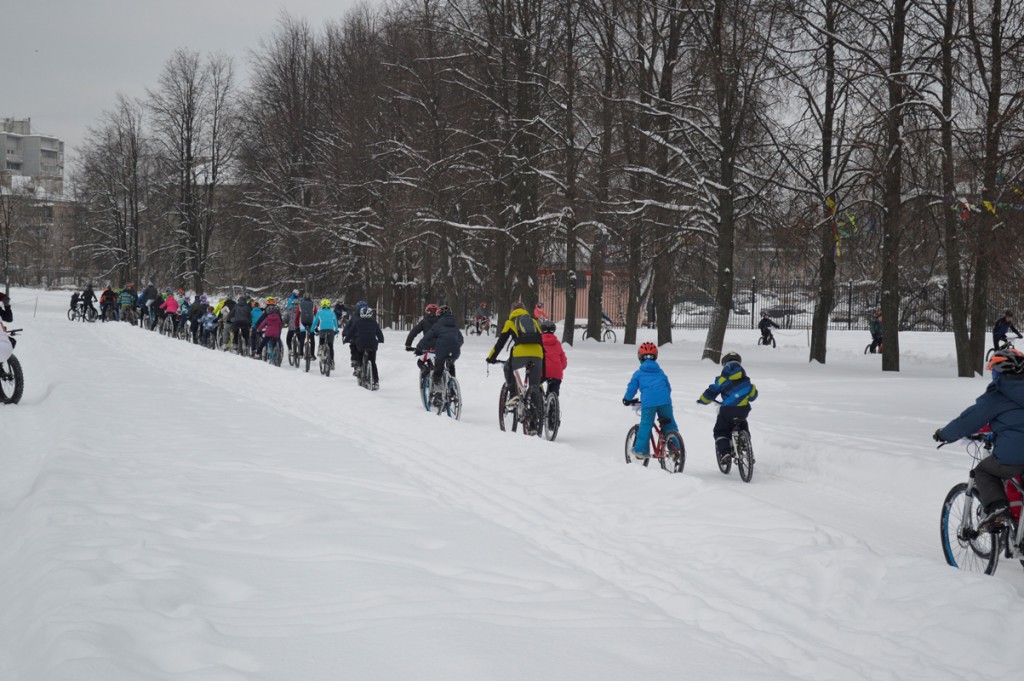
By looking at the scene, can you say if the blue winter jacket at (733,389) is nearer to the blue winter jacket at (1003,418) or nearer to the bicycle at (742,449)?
the bicycle at (742,449)

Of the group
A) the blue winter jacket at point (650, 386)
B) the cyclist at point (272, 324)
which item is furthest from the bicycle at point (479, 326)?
the blue winter jacket at point (650, 386)

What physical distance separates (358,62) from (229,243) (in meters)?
15.1

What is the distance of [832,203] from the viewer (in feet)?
75.8

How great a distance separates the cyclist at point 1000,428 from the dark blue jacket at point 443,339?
996 cm

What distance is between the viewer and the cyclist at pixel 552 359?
47.1 ft

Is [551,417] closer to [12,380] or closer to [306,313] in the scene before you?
[12,380]

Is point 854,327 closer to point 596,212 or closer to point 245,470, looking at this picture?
point 596,212

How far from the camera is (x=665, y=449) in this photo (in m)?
11.5

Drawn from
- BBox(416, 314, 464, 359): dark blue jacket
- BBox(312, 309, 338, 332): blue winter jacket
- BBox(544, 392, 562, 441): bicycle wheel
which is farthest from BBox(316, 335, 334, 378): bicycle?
BBox(544, 392, 562, 441): bicycle wheel

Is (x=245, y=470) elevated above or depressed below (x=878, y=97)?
below

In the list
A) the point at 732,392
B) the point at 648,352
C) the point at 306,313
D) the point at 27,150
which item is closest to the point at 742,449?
the point at 732,392

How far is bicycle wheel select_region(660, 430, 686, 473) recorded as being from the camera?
37.1 ft

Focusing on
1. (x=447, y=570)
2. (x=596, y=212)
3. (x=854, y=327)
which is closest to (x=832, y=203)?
(x=596, y=212)

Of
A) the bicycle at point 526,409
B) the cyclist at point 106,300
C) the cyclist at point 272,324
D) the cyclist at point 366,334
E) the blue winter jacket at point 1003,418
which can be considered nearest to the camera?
the blue winter jacket at point 1003,418
